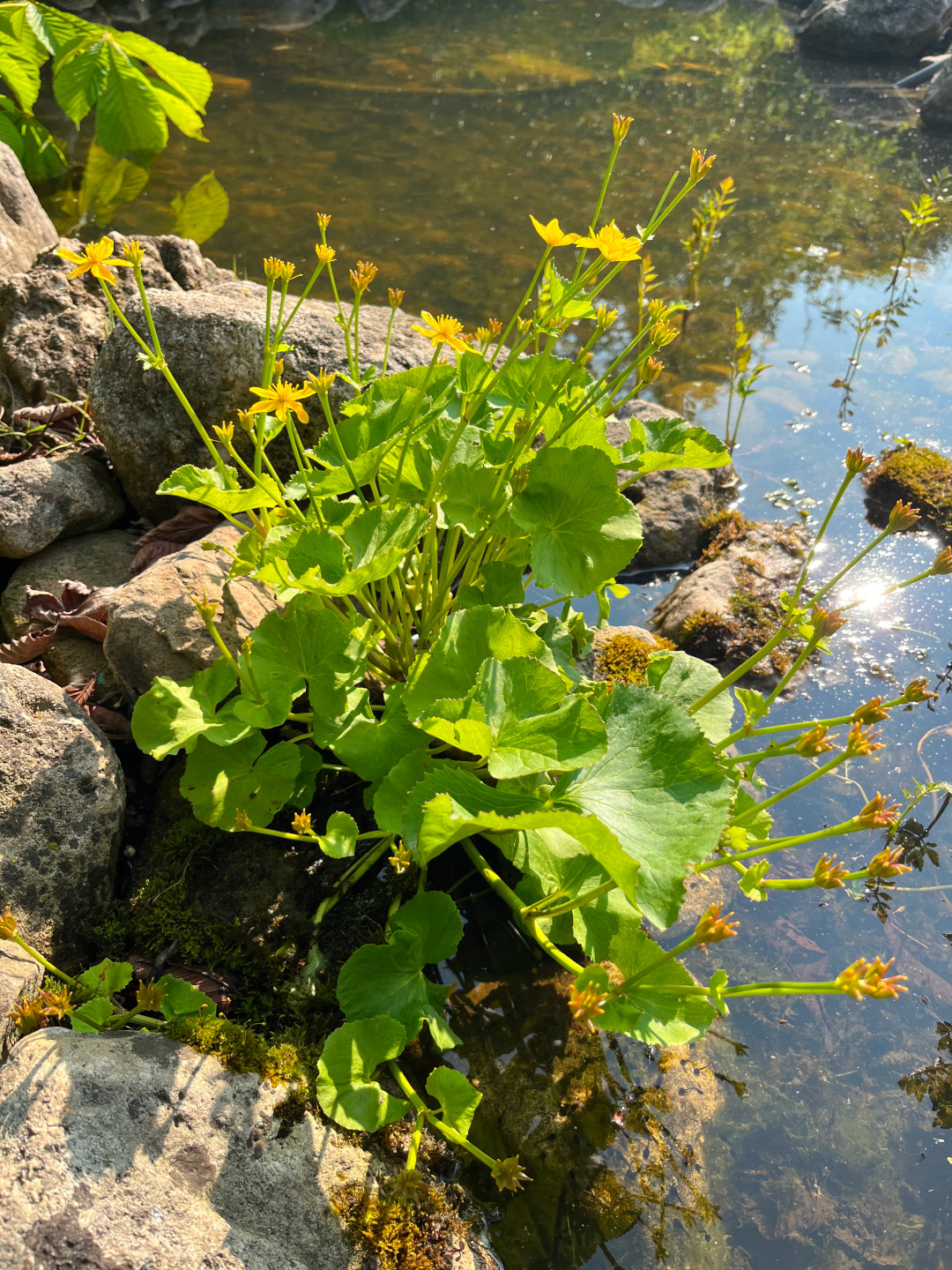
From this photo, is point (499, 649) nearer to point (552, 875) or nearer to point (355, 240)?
point (552, 875)

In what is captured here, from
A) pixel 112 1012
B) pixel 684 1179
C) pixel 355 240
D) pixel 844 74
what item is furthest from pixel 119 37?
pixel 844 74

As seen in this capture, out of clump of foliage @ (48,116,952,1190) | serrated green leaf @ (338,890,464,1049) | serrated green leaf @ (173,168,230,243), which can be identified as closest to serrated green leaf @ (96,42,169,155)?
serrated green leaf @ (173,168,230,243)

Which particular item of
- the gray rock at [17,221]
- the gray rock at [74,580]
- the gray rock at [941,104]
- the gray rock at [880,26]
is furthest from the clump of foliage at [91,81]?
the gray rock at [880,26]

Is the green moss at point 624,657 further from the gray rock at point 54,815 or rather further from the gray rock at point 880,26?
the gray rock at point 880,26

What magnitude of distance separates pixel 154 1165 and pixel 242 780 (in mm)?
846

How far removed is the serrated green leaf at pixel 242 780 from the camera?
6.91 ft

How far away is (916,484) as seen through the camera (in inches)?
165

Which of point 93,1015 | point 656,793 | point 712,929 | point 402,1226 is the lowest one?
point 402,1226

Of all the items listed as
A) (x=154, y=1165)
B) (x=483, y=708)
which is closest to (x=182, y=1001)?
(x=154, y=1165)

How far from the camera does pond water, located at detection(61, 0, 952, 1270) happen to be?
80.4 inches

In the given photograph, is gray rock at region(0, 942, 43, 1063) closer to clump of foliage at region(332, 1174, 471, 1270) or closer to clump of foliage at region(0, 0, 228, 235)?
clump of foliage at region(332, 1174, 471, 1270)

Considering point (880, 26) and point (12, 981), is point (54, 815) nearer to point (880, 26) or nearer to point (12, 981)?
point (12, 981)

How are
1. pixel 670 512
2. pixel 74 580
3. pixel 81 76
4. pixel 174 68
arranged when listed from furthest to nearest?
pixel 174 68, pixel 81 76, pixel 670 512, pixel 74 580

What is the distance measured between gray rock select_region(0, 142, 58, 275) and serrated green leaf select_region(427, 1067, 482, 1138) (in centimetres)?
405
